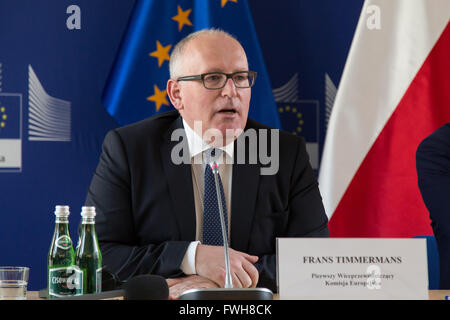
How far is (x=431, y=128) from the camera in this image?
3.17 meters

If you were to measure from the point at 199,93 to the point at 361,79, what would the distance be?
3.48 ft

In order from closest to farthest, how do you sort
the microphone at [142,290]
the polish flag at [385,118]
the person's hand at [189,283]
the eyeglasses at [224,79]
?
the microphone at [142,290] < the person's hand at [189,283] < the eyeglasses at [224,79] < the polish flag at [385,118]

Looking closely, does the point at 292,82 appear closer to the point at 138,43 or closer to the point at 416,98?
the point at 416,98

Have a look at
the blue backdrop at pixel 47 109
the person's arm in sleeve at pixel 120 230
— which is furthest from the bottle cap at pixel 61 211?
the blue backdrop at pixel 47 109

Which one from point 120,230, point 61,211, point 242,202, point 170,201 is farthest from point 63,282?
point 242,202

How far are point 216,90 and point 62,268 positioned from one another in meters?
1.15

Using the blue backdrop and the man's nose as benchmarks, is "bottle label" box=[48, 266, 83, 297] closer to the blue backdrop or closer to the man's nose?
the man's nose

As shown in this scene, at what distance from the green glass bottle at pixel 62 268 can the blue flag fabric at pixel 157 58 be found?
5.01 feet

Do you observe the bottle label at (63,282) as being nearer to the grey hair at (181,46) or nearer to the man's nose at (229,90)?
the man's nose at (229,90)

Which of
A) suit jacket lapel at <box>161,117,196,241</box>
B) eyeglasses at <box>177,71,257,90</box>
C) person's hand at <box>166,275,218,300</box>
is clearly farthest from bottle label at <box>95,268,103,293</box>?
eyeglasses at <box>177,71,257,90</box>

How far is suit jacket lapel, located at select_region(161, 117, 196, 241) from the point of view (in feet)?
7.96

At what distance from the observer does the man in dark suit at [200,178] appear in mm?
2441

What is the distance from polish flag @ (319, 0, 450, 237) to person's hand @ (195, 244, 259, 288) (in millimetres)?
1140
